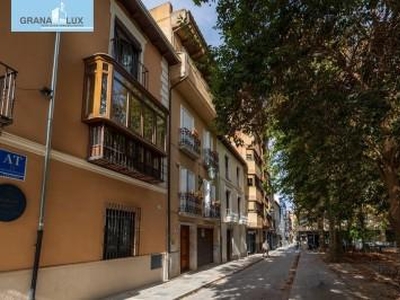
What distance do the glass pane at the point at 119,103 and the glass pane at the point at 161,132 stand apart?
123 inches

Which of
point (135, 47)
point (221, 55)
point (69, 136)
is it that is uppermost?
point (135, 47)

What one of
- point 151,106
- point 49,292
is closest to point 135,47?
point 151,106

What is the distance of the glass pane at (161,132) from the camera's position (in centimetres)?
1645

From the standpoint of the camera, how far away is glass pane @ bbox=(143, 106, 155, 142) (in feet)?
49.9

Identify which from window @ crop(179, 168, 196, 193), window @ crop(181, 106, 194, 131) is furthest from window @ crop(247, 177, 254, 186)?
window @ crop(181, 106, 194, 131)

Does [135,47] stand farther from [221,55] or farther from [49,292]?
[49,292]

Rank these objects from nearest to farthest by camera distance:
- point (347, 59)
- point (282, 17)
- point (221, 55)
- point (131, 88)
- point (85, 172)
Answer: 1. point (282, 17)
2. point (221, 55)
3. point (347, 59)
4. point (85, 172)
5. point (131, 88)

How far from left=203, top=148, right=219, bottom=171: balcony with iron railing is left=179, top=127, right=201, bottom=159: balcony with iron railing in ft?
7.37

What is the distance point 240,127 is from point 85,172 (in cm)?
452

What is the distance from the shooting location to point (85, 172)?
40.2 ft

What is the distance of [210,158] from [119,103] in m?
14.7

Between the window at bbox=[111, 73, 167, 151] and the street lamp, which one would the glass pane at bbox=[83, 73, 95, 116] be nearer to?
the window at bbox=[111, 73, 167, 151]

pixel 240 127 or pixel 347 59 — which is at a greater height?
pixel 347 59

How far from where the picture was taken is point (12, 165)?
928 cm
